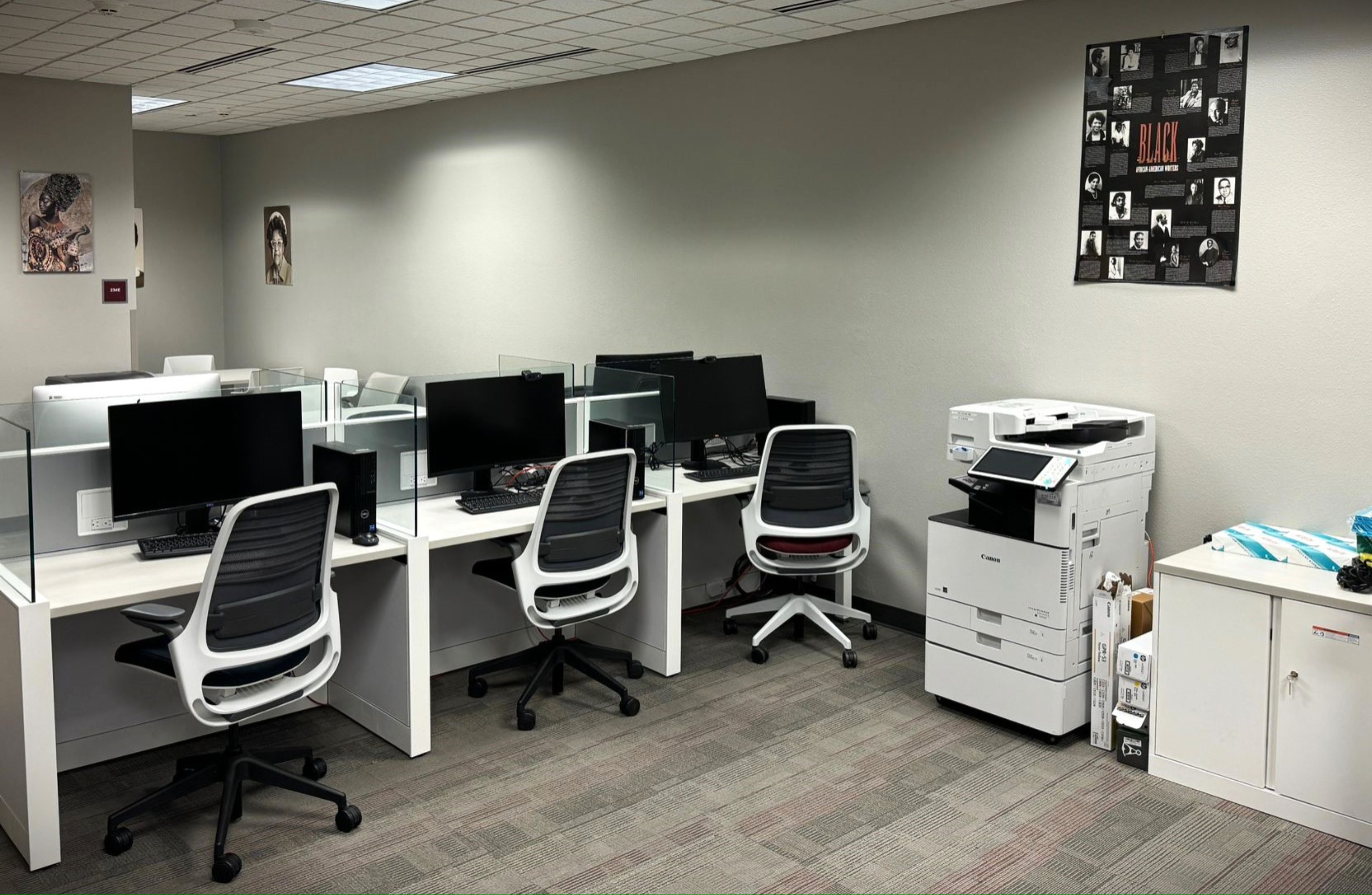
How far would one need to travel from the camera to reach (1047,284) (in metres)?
4.32

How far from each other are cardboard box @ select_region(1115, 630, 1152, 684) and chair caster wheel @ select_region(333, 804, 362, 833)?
2394 mm

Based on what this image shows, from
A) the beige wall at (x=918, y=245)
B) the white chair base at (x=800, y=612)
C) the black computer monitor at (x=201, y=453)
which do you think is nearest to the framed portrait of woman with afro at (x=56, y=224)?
the beige wall at (x=918, y=245)

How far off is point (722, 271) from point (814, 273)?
1.93ft

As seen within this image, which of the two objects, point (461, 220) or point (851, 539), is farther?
point (461, 220)

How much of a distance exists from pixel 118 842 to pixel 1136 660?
3016mm

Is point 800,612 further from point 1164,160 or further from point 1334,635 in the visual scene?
point 1164,160

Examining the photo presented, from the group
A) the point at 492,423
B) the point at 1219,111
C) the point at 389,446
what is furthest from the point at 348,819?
the point at 1219,111

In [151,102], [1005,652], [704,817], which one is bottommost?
[704,817]

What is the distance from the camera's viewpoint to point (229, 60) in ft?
19.0

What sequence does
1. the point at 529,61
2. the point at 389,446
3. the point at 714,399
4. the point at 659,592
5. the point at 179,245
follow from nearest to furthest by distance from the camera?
1. the point at 389,446
2. the point at 659,592
3. the point at 714,399
4. the point at 529,61
5. the point at 179,245

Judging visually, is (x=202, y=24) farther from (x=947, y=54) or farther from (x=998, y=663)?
(x=998, y=663)

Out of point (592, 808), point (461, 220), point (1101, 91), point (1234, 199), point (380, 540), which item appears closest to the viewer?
point (592, 808)

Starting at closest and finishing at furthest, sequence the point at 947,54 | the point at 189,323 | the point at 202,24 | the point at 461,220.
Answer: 1. the point at 947,54
2. the point at 202,24
3. the point at 461,220
4. the point at 189,323

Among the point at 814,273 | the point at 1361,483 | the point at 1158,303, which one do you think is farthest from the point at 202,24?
the point at 1361,483
